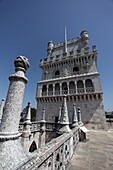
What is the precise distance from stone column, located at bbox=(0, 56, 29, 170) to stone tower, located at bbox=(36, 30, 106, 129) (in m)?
16.0

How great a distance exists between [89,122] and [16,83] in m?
16.4

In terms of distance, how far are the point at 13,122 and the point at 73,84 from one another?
18.6 meters

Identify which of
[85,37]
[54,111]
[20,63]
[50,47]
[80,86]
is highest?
[50,47]

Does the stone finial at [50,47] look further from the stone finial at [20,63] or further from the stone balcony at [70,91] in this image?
the stone finial at [20,63]

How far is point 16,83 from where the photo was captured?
83.8 inches

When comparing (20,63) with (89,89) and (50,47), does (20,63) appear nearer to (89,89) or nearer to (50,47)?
(89,89)

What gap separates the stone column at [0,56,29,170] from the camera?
1536 millimetres

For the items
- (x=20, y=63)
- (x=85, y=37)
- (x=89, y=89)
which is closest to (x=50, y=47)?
(x=85, y=37)

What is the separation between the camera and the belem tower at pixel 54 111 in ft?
5.89

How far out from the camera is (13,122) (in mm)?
1880

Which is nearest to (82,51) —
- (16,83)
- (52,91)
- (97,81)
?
(97,81)

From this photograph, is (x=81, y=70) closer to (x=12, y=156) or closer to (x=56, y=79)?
(x=56, y=79)

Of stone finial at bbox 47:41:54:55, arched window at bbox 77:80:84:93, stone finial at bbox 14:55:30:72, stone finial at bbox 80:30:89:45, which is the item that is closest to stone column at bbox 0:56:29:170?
stone finial at bbox 14:55:30:72

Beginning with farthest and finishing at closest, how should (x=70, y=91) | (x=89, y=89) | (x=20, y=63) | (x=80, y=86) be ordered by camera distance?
(x=80, y=86), (x=70, y=91), (x=89, y=89), (x=20, y=63)
